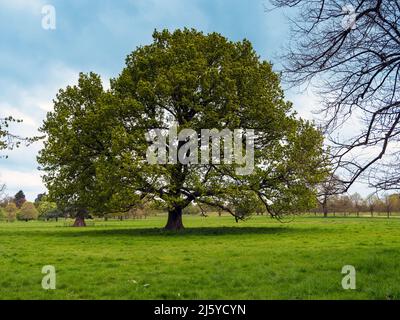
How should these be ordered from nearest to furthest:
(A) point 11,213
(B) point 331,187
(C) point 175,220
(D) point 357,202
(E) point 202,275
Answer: (B) point 331,187
(E) point 202,275
(C) point 175,220
(D) point 357,202
(A) point 11,213

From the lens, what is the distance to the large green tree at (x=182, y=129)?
29219 mm

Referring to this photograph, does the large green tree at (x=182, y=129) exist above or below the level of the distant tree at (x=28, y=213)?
above

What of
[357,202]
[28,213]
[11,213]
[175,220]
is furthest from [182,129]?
[11,213]

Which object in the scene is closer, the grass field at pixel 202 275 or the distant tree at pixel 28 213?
the grass field at pixel 202 275

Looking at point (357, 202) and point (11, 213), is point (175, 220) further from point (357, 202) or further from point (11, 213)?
point (11, 213)

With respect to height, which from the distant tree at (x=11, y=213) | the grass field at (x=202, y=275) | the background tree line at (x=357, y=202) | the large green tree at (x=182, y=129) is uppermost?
the large green tree at (x=182, y=129)

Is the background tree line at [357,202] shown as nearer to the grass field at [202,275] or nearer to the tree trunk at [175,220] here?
the grass field at [202,275]

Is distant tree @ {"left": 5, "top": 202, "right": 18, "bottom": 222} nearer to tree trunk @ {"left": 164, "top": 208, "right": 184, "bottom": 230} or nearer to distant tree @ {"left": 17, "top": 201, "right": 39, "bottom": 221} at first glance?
distant tree @ {"left": 17, "top": 201, "right": 39, "bottom": 221}

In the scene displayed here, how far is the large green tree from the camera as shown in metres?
29.2

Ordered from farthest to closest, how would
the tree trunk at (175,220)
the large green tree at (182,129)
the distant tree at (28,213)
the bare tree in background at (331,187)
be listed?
the distant tree at (28,213) < the tree trunk at (175,220) < the large green tree at (182,129) < the bare tree in background at (331,187)

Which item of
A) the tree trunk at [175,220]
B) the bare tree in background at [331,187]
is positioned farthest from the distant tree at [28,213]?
the bare tree in background at [331,187]

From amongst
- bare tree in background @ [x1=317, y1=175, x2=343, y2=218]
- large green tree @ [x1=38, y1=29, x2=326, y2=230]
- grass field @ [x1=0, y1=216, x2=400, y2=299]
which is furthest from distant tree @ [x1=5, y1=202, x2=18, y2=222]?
bare tree in background @ [x1=317, y1=175, x2=343, y2=218]

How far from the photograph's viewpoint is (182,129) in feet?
95.3

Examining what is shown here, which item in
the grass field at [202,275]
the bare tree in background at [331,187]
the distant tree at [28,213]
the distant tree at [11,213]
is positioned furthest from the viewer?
the distant tree at [11,213]
